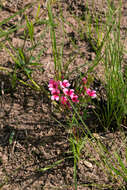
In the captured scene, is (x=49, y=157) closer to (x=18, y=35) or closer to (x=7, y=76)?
(x=7, y=76)

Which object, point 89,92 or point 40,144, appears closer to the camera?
point 40,144

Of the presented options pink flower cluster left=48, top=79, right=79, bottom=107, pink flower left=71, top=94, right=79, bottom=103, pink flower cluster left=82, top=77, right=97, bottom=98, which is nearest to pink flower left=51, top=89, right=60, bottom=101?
pink flower cluster left=48, top=79, right=79, bottom=107

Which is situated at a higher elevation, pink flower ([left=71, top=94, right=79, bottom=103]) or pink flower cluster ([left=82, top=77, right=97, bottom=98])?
pink flower cluster ([left=82, top=77, right=97, bottom=98])

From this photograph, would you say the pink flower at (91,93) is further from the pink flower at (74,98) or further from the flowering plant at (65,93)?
the pink flower at (74,98)

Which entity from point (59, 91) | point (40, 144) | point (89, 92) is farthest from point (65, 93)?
point (40, 144)

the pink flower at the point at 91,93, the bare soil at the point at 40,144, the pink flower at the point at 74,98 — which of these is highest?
the pink flower at the point at 91,93

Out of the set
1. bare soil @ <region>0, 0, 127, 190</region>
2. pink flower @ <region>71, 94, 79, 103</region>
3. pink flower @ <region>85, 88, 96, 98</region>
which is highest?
pink flower @ <region>85, 88, 96, 98</region>

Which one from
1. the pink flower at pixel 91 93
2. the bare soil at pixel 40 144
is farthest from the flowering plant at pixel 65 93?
the bare soil at pixel 40 144

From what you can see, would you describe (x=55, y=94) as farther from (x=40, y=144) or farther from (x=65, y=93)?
(x=40, y=144)

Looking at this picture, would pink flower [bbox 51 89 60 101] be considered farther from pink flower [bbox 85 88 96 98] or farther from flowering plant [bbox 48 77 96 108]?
pink flower [bbox 85 88 96 98]

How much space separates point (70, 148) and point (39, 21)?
3.83 ft

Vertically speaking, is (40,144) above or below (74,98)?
below

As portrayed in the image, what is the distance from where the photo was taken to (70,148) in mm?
1539

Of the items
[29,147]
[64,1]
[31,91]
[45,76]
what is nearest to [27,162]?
[29,147]
